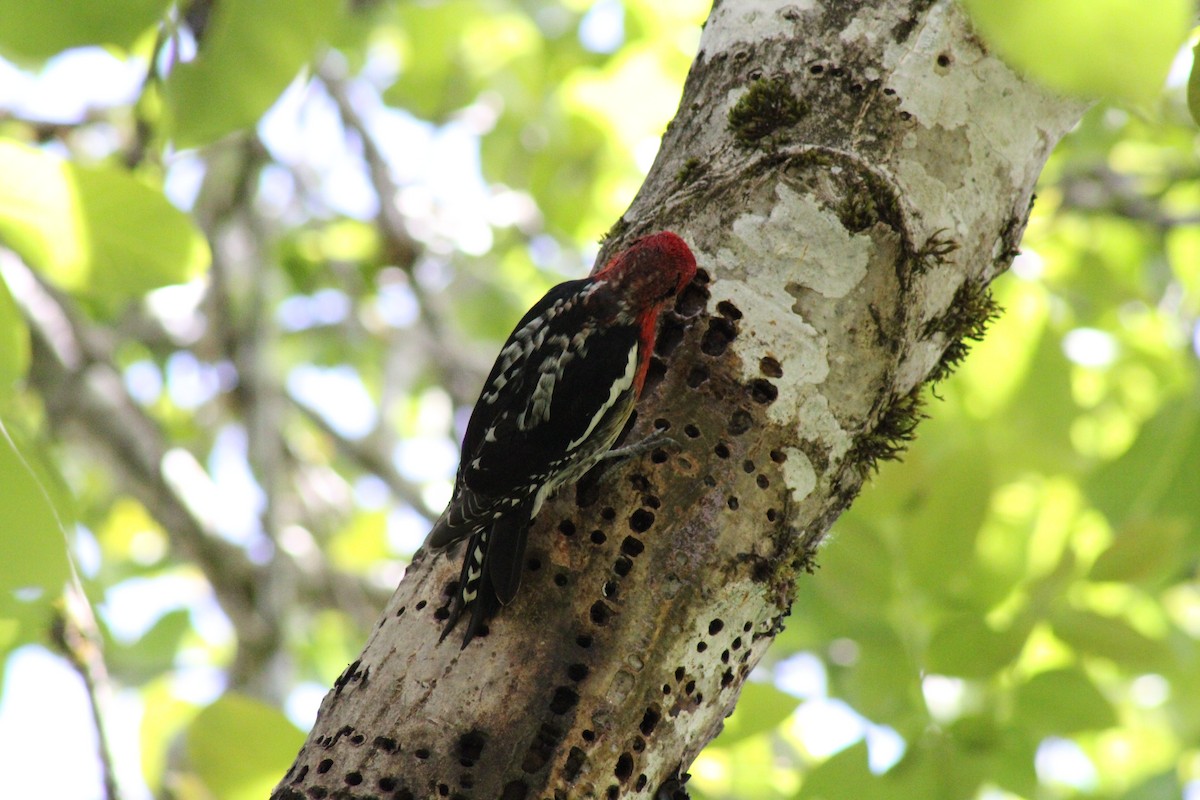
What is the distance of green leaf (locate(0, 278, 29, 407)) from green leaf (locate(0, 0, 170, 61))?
339 millimetres

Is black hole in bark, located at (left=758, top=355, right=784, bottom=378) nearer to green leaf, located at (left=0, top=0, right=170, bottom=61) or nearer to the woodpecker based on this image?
the woodpecker

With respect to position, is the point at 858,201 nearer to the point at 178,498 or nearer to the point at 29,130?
the point at 178,498

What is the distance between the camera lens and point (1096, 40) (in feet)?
2.33

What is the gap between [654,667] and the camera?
1962 mm

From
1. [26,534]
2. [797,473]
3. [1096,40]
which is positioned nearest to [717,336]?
[797,473]

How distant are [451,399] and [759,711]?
2708mm

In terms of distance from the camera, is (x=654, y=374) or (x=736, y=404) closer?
(x=736, y=404)

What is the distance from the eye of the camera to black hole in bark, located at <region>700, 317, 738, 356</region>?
220 centimetres

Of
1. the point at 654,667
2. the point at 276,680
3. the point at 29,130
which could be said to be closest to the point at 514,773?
the point at 654,667

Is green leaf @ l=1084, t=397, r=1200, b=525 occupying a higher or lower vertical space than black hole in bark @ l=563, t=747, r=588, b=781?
higher

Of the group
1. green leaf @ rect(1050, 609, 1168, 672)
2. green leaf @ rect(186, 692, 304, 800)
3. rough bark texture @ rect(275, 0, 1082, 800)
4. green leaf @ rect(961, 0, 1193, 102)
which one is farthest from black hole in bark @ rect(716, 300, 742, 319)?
green leaf @ rect(961, 0, 1193, 102)

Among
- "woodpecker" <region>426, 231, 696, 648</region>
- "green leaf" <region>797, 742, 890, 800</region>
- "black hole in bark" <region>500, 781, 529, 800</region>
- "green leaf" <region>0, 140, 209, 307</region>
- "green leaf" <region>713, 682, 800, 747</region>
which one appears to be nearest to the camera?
"green leaf" <region>0, 140, 209, 307</region>

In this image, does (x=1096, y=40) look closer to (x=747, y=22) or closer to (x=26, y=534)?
(x=26, y=534)

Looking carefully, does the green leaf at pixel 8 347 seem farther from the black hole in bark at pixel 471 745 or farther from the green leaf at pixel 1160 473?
the green leaf at pixel 1160 473
